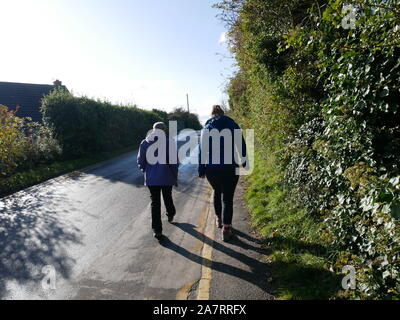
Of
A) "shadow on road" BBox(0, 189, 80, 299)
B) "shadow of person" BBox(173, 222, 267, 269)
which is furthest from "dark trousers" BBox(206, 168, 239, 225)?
"shadow on road" BBox(0, 189, 80, 299)

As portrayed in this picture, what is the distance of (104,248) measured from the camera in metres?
4.61

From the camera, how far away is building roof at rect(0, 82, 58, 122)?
72.4 ft

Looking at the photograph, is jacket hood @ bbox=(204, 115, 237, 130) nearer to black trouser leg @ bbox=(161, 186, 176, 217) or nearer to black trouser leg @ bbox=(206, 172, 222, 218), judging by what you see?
black trouser leg @ bbox=(206, 172, 222, 218)

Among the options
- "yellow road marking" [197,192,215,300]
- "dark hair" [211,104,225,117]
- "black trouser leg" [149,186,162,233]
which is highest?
"dark hair" [211,104,225,117]

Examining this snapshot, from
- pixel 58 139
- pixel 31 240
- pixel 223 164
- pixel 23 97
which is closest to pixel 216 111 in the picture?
pixel 223 164

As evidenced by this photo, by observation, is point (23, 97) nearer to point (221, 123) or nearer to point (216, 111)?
point (216, 111)

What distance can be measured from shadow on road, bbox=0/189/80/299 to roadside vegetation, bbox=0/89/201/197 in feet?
8.20

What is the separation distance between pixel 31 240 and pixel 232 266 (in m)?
3.65

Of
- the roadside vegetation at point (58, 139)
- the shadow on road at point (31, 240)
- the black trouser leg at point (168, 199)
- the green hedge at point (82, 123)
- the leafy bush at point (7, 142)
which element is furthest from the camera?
the green hedge at point (82, 123)

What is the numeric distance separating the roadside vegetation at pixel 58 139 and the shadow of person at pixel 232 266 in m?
6.95

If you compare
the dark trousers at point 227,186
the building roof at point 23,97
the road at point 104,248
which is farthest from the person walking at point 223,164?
the building roof at point 23,97

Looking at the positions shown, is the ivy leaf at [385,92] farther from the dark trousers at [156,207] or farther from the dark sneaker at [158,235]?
the dark sneaker at [158,235]

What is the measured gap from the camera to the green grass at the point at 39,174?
29.7ft
